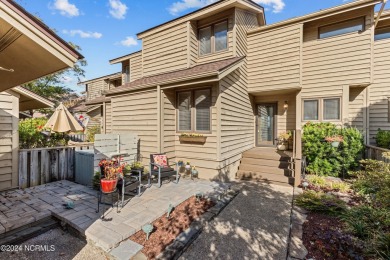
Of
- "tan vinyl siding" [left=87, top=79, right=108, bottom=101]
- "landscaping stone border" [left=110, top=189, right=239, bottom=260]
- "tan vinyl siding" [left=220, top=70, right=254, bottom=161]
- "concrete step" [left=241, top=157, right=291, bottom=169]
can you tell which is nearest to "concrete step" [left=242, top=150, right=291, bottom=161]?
"concrete step" [left=241, top=157, right=291, bottom=169]

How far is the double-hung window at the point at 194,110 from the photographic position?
639 cm

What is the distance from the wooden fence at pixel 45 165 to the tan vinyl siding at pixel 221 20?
6.09 meters

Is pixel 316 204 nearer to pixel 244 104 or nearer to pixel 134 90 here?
pixel 244 104

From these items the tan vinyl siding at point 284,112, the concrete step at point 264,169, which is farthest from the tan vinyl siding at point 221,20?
the concrete step at point 264,169

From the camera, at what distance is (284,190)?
5941 millimetres

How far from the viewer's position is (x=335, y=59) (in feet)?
25.8

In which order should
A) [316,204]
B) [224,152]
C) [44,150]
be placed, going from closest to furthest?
[316,204], [44,150], [224,152]

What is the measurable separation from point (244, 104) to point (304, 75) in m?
3.06

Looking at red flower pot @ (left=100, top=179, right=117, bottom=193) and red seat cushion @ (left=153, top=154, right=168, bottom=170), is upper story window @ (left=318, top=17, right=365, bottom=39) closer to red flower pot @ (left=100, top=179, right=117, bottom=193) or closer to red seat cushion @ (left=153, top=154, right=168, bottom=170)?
red seat cushion @ (left=153, top=154, right=168, bottom=170)

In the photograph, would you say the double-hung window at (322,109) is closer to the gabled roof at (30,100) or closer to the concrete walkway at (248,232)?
the concrete walkway at (248,232)

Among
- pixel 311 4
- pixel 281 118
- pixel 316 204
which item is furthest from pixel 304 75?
pixel 316 204

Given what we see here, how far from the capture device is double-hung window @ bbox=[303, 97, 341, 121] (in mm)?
7980

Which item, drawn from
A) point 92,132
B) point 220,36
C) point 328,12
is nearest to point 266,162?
point 220,36

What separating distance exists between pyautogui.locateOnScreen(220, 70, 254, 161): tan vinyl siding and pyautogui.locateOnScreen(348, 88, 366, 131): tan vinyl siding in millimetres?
4174
